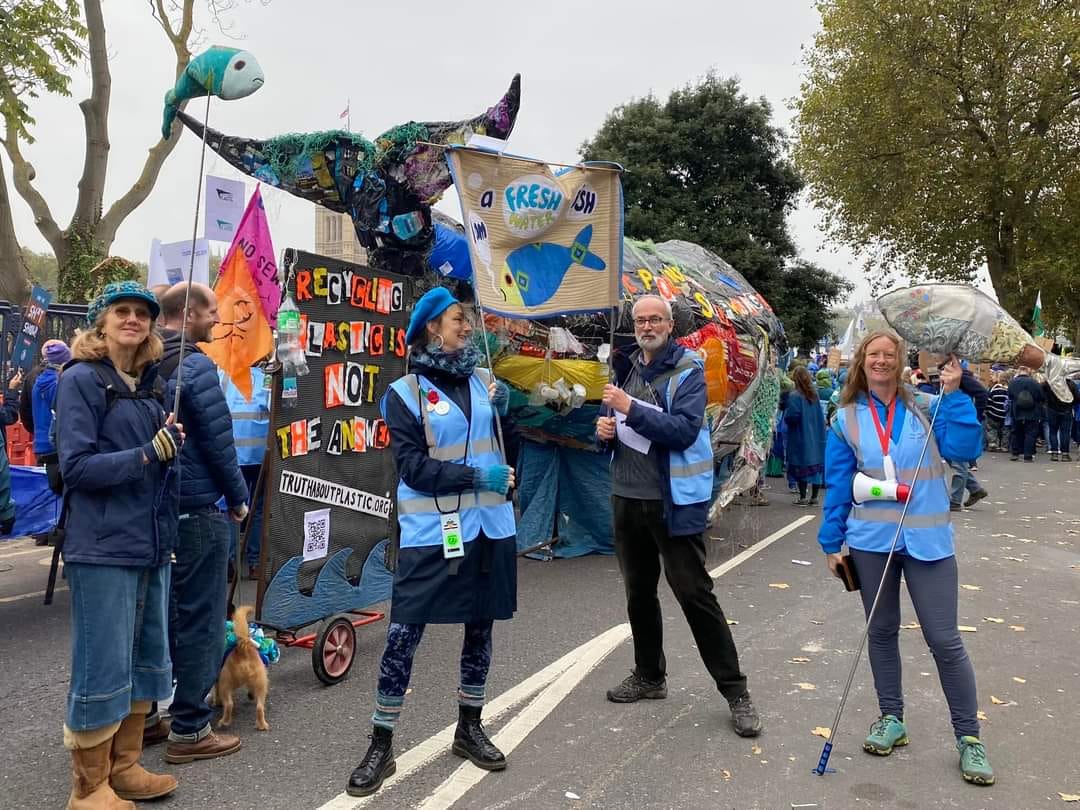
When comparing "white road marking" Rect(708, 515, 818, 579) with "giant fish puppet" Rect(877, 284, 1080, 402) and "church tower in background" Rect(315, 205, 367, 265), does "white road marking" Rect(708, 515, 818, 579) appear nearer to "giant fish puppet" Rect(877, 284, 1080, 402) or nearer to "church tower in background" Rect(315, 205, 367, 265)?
"giant fish puppet" Rect(877, 284, 1080, 402)

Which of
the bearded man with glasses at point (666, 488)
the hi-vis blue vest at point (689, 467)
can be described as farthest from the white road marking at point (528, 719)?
the hi-vis blue vest at point (689, 467)

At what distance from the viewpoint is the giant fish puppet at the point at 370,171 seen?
6.20 m

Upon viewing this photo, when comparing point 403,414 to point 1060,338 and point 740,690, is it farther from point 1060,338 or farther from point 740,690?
point 1060,338

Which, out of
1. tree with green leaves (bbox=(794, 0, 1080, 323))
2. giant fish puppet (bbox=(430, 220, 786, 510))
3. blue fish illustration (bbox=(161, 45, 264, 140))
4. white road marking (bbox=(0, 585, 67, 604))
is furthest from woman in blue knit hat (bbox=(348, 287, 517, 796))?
tree with green leaves (bbox=(794, 0, 1080, 323))

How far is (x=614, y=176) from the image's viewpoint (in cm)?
508

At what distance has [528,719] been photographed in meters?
4.46

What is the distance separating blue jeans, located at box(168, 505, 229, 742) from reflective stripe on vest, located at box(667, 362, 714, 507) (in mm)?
2110

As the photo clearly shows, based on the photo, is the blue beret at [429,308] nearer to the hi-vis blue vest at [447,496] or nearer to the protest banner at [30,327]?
the hi-vis blue vest at [447,496]

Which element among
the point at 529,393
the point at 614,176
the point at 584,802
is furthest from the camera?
the point at 529,393

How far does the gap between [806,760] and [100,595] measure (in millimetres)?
3073

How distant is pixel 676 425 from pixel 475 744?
1713mm

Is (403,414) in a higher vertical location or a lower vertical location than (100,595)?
higher

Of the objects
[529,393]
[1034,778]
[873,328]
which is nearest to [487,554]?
[873,328]

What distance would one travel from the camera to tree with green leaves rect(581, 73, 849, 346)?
951 inches
